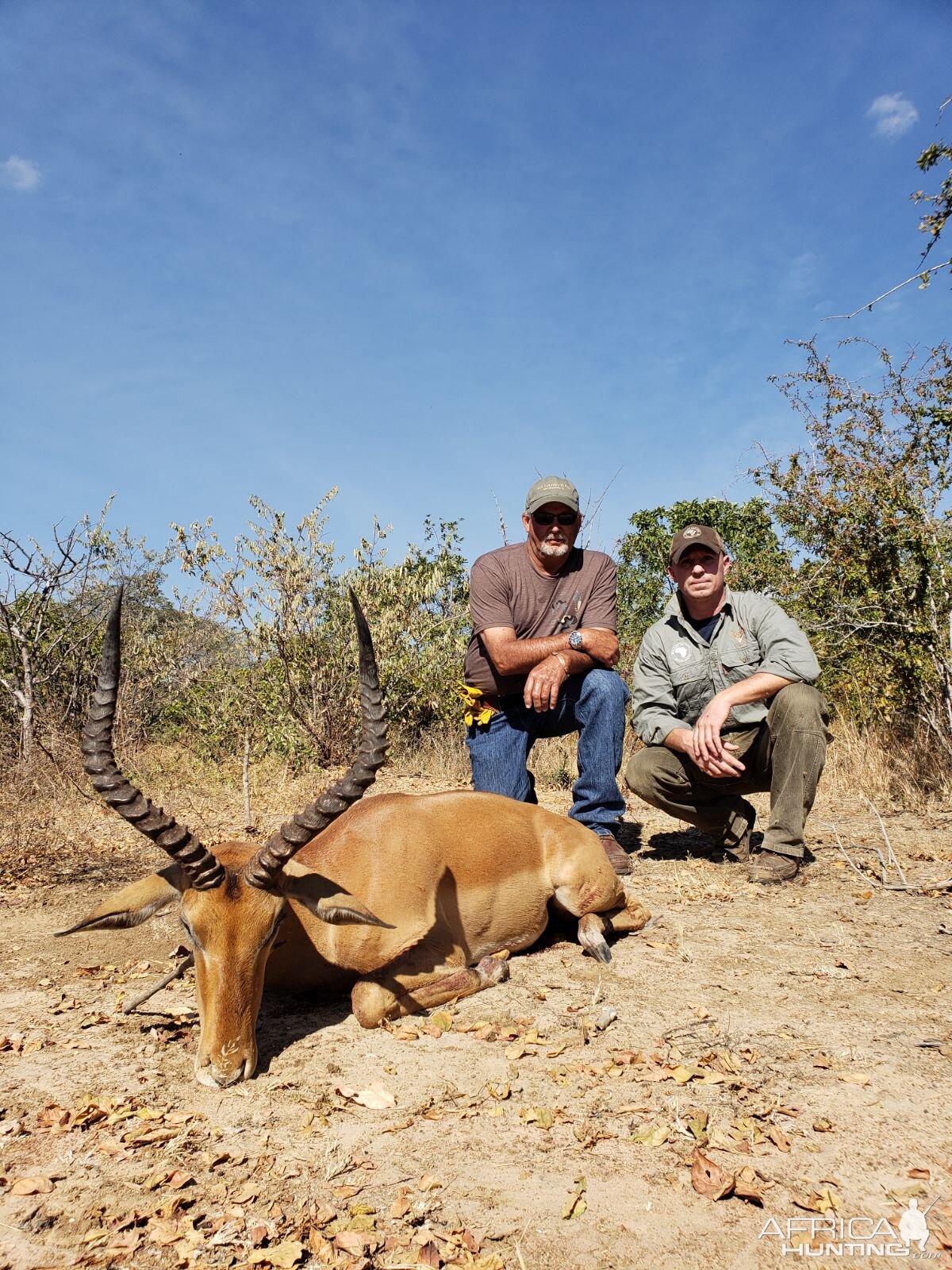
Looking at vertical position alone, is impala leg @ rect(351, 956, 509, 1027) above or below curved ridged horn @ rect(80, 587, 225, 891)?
below

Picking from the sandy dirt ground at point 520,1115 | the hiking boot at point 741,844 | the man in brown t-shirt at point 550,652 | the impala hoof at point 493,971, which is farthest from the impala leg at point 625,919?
the hiking boot at point 741,844

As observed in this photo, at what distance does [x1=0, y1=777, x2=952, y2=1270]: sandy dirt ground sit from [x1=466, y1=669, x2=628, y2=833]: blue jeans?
1438mm

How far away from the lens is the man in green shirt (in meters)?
6.05

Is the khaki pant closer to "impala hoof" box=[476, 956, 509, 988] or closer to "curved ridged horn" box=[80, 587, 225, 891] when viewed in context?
"impala hoof" box=[476, 956, 509, 988]

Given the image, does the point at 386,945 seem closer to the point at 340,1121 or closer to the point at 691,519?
the point at 340,1121

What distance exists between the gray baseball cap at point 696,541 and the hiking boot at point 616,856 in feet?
7.01

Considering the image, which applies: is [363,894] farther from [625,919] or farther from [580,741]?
[580,741]

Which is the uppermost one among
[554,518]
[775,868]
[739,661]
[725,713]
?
[554,518]

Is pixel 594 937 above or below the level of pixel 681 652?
below

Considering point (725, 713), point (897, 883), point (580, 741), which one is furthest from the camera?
point (580, 741)

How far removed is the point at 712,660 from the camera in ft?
21.1

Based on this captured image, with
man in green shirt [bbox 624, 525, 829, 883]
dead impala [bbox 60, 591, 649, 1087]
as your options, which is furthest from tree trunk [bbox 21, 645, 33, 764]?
man in green shirt [bbox 624, 525, 829, 883]

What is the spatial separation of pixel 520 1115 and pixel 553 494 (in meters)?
4.48

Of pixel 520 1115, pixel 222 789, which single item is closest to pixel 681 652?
pixel 520 1115
